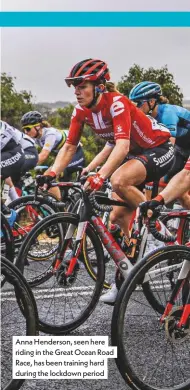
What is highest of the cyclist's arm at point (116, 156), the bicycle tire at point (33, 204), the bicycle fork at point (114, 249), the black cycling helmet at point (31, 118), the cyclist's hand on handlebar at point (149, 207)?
the black cycling helmet at point (31, 118)

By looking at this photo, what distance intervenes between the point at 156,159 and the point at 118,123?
64 centimetres

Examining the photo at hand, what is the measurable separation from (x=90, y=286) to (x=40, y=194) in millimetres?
1547

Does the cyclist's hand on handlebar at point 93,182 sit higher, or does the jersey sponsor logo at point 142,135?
the jersey sponsor logo at point 142,135

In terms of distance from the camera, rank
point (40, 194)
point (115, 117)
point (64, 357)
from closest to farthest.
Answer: point (64, 357), point (115, 117), point (40, 194)

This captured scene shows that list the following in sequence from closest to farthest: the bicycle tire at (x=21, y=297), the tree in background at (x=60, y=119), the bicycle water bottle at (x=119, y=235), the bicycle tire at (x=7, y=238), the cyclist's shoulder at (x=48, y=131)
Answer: the bicycle tire at (x=21, y=297)
the bicycle water bottle at (x=119, y=235)
the bicycle tire at (x=7, y=238)
the cyclist's shoulder at (x=48, y=131)
the tree in background at (x=60, y=119)

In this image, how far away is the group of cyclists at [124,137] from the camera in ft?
12.1

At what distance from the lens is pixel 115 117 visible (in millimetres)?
3812

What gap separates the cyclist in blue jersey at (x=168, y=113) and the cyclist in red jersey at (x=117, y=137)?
85cm

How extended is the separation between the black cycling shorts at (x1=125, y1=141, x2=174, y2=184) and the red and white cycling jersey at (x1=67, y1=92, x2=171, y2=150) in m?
0.05

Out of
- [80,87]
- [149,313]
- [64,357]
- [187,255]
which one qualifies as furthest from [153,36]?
[64,357]

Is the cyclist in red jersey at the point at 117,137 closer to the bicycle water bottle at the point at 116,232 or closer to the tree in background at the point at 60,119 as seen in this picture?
the bicycle water bottle at the point at 116,232

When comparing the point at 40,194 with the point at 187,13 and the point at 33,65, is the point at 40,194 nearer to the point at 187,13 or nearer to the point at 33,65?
the point at 33,65

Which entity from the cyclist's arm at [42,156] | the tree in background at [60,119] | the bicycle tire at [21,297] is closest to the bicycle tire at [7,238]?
the bicycle tire at [21,297]

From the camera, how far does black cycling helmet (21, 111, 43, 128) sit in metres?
6.84
